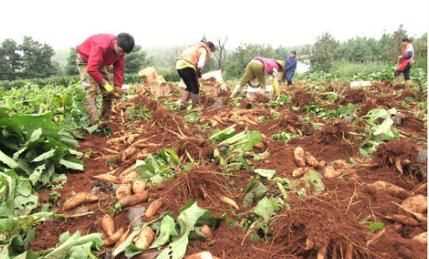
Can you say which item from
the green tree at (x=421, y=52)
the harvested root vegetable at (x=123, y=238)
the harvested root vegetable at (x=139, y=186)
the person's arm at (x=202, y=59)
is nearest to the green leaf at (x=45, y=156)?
the harvested root vegetable at (x=139, y=186)

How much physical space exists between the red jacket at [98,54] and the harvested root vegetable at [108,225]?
9.39 feet

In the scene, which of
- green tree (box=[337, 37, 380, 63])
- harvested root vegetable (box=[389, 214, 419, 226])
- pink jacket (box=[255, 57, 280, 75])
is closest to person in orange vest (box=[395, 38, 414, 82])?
pink jacket (box=[255, 57, 280, 75])

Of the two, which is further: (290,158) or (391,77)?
(391,77)

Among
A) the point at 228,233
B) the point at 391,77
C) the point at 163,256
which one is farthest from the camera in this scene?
the point at 391,77

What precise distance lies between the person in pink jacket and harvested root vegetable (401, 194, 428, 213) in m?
5.63

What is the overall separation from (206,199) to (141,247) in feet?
1.94

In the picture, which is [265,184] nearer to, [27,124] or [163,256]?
[163,256]

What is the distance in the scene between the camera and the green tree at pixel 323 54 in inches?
867

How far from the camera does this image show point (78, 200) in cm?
311

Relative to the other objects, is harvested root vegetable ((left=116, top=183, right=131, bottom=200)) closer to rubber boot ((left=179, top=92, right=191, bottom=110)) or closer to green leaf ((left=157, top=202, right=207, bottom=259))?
green leaf ((left=157, top=202, right=207, bottom=259))

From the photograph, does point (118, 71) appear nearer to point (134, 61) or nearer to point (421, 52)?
point (421, 52)

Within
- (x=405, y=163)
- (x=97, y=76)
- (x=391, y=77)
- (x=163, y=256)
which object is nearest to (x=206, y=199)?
(x=163, y=256)

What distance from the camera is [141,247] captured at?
7.87 feet

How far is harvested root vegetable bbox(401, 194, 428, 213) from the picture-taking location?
108 inches
